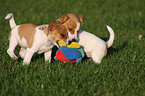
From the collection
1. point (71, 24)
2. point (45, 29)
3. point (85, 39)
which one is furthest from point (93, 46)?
point (45, 29)

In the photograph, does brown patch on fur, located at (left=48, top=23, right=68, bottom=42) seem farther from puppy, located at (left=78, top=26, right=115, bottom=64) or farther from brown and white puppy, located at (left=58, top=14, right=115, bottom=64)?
puppy, located at (left=78, top=26, right=115, bottom=64)

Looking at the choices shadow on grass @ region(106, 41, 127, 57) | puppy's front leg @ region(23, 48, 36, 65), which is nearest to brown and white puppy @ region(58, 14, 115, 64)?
shadow on grass @ region(106, 41, 127, 57)

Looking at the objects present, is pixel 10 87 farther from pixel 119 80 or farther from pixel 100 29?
pixel 100 29

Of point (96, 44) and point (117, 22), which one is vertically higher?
point (96, 44)

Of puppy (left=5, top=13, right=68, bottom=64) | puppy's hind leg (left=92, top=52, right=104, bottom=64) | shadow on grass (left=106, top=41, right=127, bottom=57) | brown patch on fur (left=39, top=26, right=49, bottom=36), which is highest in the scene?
brown patch on fur (left=39, top=26, right=49, bottom=36)

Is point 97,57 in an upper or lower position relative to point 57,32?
lower

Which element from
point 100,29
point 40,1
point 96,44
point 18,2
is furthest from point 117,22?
point 18,2

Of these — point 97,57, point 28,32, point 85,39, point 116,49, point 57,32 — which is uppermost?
point 57,32

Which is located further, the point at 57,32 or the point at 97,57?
the point at 97,57

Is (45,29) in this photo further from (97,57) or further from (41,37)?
(97,57)

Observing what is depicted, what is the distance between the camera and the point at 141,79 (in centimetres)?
325

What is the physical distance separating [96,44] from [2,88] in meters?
2.25

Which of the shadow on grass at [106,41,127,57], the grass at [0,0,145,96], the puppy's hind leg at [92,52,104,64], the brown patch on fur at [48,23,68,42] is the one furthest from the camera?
the shadow on grass at [106,41,127,57]

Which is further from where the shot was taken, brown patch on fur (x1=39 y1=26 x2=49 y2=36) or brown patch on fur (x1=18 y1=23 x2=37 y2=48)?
brown patch on fur (x1=18 y1=23 x2=37 y2=48)
